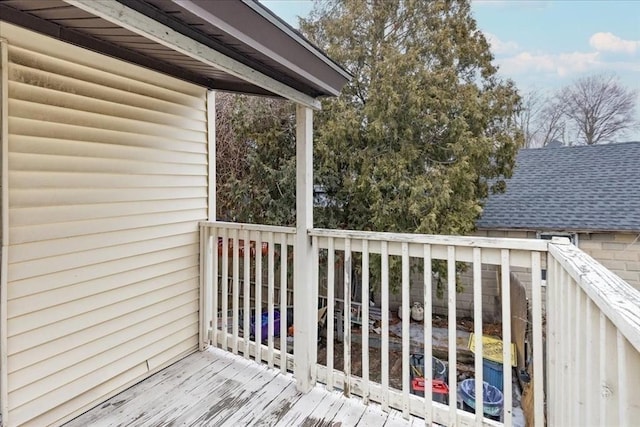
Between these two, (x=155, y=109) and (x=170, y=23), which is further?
(x=155, y=109)

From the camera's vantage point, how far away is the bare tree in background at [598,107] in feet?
41.6

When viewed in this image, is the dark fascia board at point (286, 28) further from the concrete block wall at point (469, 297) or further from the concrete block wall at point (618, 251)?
the concrete block wall at point (618, 251)

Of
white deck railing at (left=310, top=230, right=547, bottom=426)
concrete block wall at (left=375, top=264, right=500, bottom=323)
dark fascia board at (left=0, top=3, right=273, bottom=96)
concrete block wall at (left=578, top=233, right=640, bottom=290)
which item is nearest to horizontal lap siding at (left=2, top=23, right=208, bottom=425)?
dark fascia board at (left=0, top=3, right=273, bottom=96)

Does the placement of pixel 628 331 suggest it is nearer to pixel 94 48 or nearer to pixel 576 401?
pixel 576 401

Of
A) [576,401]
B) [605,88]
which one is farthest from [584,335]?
[605,88]

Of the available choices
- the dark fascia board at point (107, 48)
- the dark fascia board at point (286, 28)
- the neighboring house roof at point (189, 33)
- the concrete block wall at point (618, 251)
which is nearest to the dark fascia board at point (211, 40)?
the neighboring house roof at point (189, 33)

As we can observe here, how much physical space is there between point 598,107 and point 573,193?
7881mm

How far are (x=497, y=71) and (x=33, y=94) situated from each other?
20.4 feet

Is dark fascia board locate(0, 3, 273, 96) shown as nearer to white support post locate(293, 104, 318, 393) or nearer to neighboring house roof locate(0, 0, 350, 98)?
neighboring house roof locate(0, 0, 350, 98)

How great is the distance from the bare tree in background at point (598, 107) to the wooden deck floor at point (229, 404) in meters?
15.2

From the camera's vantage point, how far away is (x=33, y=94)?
6.59ft

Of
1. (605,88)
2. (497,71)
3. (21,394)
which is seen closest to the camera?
(21,394)

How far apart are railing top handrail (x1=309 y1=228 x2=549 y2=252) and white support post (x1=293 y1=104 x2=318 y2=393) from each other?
17 centimetres

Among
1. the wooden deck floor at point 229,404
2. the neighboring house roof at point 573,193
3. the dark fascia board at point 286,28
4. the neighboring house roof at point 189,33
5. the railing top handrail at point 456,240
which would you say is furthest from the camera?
the neighboring house roof at point 573,193
